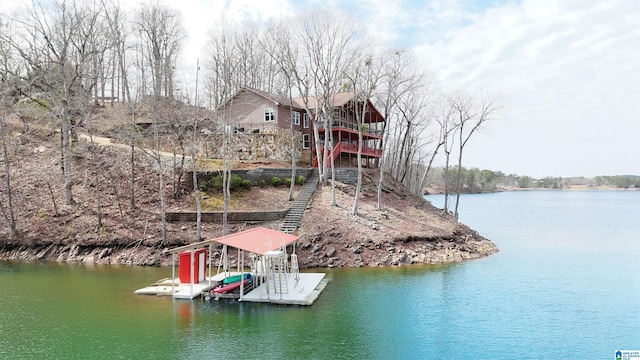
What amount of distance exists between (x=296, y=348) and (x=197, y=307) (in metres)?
6.11

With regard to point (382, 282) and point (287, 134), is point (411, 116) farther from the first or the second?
point (382, 282)

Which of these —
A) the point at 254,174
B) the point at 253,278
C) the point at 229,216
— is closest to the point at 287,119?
the point at 254,174

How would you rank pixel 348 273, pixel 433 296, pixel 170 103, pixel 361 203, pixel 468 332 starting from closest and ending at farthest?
pixel 468 332
pixel 433 296
pixel 348 273
pixel 361 203
pixel 170 103

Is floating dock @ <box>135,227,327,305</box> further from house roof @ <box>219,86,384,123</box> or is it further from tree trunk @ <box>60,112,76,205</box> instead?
house roof @ <box>219,86,384,123</box>

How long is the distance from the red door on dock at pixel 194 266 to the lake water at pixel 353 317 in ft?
6.38

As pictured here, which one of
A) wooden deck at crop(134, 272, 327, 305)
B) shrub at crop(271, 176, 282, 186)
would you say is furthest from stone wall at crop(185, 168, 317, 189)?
wooden deck at crop(134, 272, 327, 305)

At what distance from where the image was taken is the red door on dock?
20078 mm

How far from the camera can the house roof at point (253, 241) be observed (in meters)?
18.2

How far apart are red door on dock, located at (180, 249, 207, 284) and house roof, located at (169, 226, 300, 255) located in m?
0.59

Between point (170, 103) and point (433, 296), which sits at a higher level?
point (170, 103)

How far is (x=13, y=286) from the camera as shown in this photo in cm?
1997

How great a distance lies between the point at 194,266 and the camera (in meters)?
20.2

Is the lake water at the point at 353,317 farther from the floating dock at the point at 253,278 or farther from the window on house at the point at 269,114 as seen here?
the window on house at the point at 269,114

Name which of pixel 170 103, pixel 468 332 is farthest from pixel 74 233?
pixel 468 332
